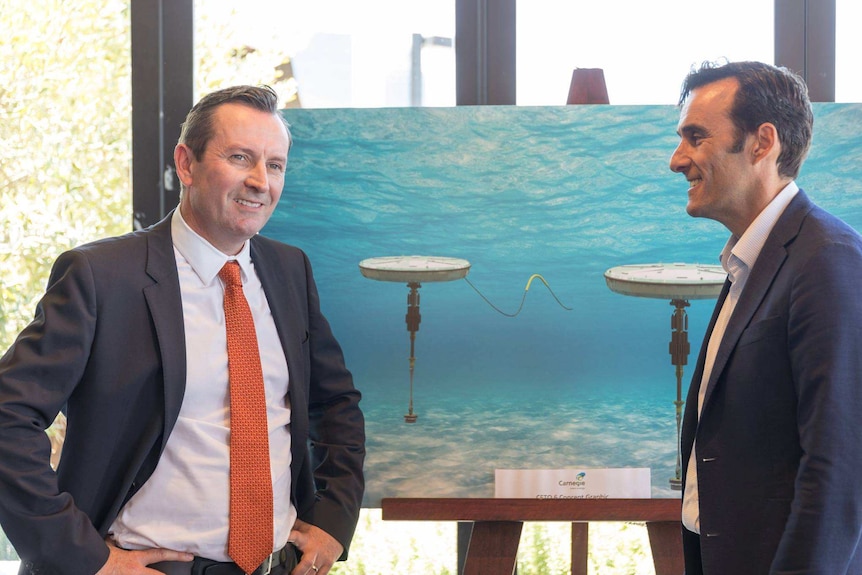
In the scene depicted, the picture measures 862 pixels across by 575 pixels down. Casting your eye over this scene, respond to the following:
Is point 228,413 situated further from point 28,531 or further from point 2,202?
point 2,202

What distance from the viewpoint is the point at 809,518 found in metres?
1.52

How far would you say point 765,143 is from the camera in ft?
6.08

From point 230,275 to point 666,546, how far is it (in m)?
1.50

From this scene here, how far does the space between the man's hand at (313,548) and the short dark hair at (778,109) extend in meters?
1.44

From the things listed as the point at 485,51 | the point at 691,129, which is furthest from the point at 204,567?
the point at 485,51

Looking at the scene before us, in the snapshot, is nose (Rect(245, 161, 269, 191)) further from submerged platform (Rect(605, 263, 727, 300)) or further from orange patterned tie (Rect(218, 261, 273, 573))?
submerged platform (Rect(605, 263, 727, 300))

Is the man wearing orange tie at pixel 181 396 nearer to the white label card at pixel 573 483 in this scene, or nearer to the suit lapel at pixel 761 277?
the white label card at pixel 573 483

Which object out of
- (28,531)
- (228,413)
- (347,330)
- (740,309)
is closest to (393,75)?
(347,330)

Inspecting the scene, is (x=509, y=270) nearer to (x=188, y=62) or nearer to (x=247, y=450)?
(x=247, y=450)

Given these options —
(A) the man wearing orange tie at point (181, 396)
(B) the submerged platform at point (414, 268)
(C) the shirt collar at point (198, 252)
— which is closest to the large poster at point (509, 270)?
(B) the submerged platform at point (414, 268)

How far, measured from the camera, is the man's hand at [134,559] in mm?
1889

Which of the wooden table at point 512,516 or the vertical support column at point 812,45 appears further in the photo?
the vertical support column at point 812,45

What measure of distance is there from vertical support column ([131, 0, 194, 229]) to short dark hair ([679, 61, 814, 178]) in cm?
186

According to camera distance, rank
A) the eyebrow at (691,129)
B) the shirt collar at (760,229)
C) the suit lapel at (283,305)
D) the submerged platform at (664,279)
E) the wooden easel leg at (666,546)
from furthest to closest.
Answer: the submerged platform at (664,279)
the wooden easel leg at (666,546)
the suit lapel at (283,305)
the eyebrow at (691,129)
the shirt collar at (760,229)
